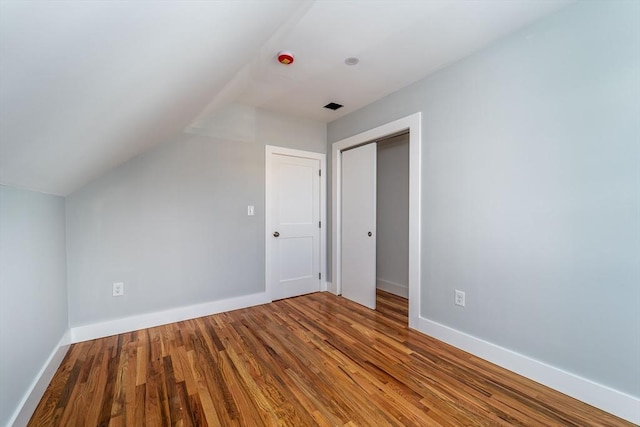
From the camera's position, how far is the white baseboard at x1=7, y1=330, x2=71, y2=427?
1.33m

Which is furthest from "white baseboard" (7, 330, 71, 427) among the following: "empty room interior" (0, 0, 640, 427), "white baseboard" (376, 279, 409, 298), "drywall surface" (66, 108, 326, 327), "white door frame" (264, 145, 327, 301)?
"white baseboard" (376, 279, 409, 298)

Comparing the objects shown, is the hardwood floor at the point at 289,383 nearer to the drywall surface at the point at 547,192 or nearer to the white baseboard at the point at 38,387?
the white baseboard at the point at 38,387

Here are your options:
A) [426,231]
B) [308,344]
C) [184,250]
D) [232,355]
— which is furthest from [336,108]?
[232,355]

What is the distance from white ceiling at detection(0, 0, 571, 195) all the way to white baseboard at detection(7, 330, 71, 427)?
45.9 inches

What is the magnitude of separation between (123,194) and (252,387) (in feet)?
6.87

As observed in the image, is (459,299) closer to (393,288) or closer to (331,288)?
(393,288)

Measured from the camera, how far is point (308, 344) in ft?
7.38

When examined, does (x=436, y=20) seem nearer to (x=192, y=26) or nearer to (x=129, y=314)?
(x=192, y=26)

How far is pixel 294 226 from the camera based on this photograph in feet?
11.5

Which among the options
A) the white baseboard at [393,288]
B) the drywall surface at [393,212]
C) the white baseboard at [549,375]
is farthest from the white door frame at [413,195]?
the white baseboard at [393,288]

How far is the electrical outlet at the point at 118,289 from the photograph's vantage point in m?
2.45

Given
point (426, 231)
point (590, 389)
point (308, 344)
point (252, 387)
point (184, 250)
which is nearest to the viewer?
point (590, 389)

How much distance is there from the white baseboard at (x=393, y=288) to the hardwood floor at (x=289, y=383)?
113 centimetres

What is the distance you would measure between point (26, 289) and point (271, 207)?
2.17 metres
